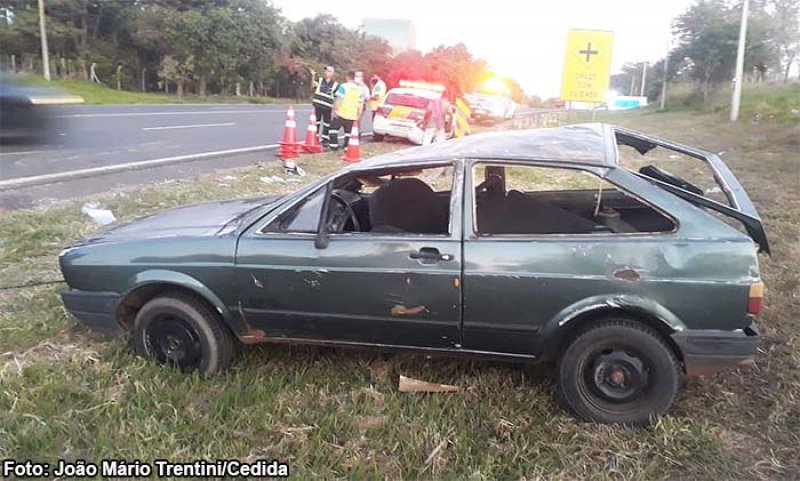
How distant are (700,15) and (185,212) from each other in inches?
1747

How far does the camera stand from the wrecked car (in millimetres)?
3127

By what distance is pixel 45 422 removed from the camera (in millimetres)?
3094

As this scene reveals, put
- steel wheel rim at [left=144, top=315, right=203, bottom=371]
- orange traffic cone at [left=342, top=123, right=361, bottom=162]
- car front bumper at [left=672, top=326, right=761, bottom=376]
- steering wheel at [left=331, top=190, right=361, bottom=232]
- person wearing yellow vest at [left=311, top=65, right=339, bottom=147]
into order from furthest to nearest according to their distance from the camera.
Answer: person wearing yellow vest at [left=311, top=65, right=339, bottom=147] → orange traffic cone at [left=342, top=123, right=361, bottom=162] → steering wheel at [left=331, top=190, right=361, bottom=232] → steel wheel rim at [left=144, top=315, right=203, bottom=371] → car front bumper at [left=672, top=326, right=761, bottom=376]

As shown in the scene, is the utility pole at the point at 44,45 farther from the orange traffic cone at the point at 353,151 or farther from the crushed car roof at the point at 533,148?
the crushed car roof at the point at 533,148

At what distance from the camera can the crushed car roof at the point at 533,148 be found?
3443 millimetres

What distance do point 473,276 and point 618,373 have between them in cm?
87

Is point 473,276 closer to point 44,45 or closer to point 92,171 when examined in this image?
point 92,171

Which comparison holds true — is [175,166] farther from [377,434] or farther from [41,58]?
[41,58]

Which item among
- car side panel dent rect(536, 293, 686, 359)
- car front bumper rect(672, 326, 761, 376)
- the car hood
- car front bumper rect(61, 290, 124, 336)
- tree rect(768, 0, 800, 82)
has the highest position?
tree rect(768, 0, 800, 82)

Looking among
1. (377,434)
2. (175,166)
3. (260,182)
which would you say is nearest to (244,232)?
(377,434)

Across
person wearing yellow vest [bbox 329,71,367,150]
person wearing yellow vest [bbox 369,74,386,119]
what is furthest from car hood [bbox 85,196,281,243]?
person wearing yellow vest [bbox 369,74,386,119]

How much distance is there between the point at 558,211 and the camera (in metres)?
3.71

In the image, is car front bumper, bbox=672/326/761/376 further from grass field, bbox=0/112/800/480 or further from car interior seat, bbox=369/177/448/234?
car interior seat, bbox=369/177/448/234

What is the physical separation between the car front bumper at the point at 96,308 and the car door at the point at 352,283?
80 centimetres
